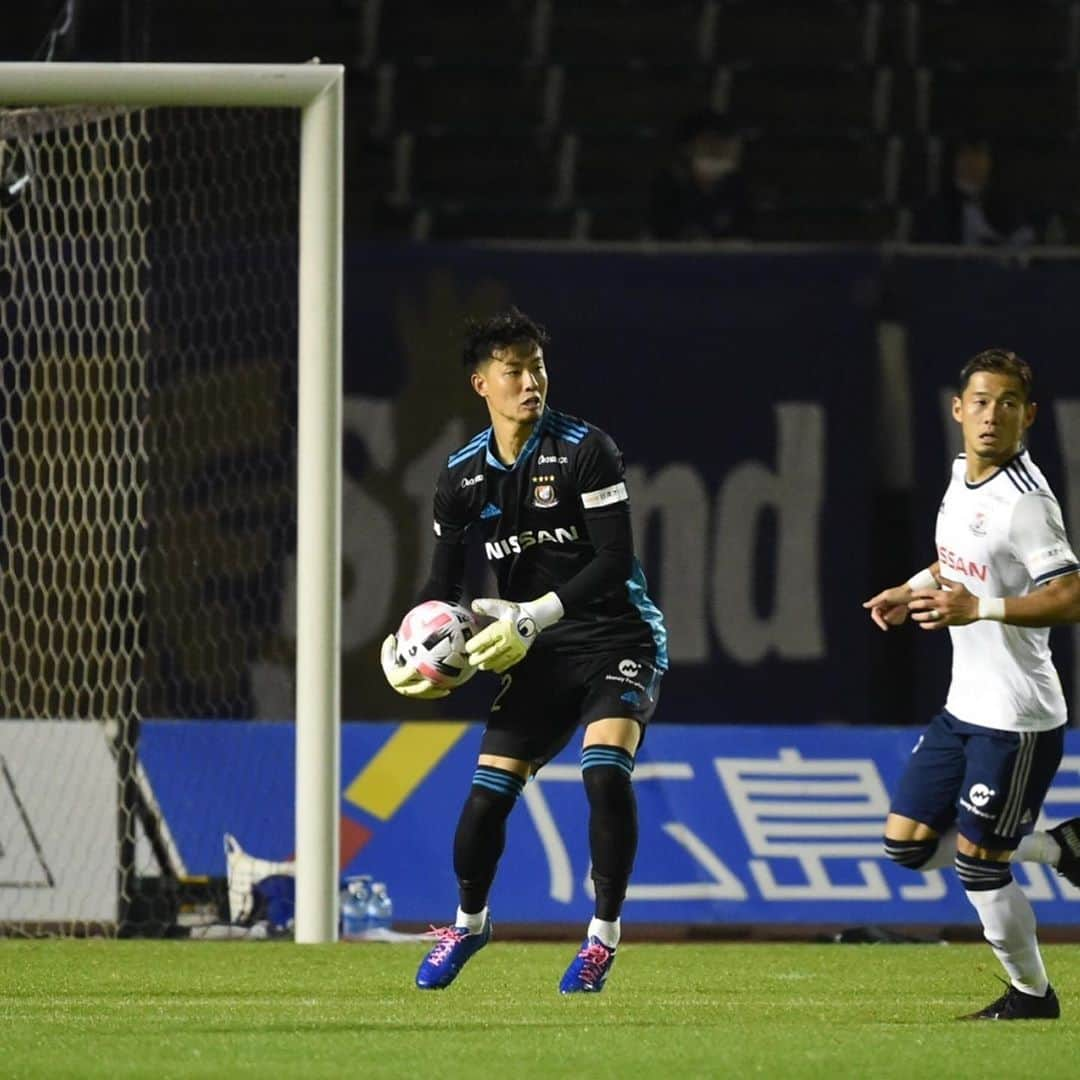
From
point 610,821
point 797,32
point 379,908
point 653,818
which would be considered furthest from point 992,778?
point 797,32

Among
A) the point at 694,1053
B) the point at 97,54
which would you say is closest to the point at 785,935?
the point at 694,1053

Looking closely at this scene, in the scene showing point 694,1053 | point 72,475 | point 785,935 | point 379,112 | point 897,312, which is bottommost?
point 785,935

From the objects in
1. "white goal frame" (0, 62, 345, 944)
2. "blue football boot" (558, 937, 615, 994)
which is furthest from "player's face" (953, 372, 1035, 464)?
"white goal frame" (0, 62, 345, 944)

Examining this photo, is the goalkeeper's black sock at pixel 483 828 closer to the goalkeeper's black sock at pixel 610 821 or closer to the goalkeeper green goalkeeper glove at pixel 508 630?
the goalkeeper's black sock at pixel 610 821

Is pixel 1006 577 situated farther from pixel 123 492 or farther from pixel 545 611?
pixel 123 492

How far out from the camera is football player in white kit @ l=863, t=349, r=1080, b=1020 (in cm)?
632

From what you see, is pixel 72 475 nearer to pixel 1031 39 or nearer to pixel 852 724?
pixel 852 724

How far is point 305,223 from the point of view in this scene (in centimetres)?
886

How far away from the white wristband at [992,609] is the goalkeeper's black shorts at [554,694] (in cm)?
108

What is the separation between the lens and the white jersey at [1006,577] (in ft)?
20.8

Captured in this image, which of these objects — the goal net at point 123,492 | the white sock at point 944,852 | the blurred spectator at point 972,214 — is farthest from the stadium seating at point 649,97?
the white sock at point 944,852

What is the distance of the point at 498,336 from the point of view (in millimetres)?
6801

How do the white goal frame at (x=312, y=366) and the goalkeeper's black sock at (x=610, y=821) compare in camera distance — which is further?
the white goal frame at (x=312, y=366)

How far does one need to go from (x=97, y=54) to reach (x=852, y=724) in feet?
17.4
